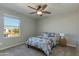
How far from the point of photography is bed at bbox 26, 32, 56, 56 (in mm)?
1375

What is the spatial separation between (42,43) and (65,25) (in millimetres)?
517

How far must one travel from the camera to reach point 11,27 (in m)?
1.35

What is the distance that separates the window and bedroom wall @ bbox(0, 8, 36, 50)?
0.18ft

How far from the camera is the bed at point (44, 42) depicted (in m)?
1.38

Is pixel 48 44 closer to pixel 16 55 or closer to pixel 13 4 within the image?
pixel 16 55

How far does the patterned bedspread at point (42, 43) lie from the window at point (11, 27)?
28 cm

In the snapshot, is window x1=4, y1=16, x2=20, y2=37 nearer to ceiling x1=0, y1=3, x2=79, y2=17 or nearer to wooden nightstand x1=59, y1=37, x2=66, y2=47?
ceiling x1=0, y1=3, x2=79, y2=17

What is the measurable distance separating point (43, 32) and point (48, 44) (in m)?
0.24

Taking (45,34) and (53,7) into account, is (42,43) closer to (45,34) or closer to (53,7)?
(45,34)

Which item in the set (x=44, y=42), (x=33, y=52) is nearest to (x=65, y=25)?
(x=44, y=42)

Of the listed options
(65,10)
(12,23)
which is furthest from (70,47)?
(12,23)

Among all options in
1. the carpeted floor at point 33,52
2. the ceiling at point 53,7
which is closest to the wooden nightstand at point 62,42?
the carpeted floor at point 33,52

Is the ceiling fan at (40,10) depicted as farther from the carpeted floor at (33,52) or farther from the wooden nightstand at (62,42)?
the carpeted floor at (33,52)

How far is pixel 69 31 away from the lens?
1.38 meters
